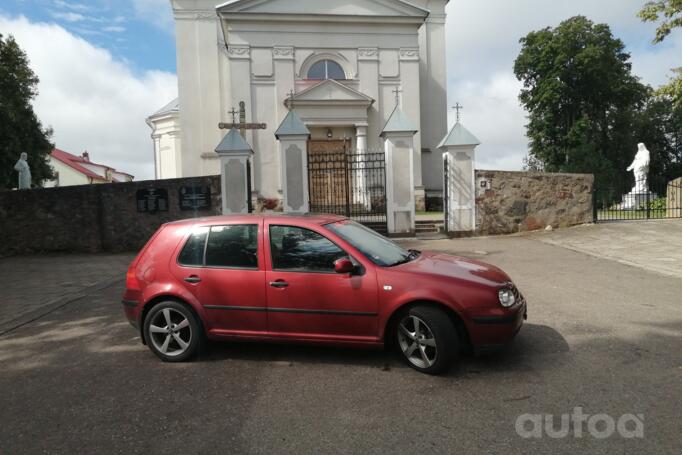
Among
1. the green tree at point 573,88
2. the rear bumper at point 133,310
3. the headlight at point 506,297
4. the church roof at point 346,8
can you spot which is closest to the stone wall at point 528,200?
the headlight at point 506,297

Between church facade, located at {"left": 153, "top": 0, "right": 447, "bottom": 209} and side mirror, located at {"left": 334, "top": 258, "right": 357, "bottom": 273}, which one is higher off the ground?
church facade, located at {"left": 153, "top": 0, "right": 447, "bottom": 209}

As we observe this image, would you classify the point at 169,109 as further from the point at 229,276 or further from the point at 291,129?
the point at 229,276

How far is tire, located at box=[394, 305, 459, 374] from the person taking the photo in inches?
156

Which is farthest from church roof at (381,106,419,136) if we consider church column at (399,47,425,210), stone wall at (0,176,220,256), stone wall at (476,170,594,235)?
church column at (399,47,425,210)

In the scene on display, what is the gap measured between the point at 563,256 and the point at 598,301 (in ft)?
13.7

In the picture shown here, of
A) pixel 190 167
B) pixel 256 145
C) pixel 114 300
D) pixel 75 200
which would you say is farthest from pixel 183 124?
pixel 114 300

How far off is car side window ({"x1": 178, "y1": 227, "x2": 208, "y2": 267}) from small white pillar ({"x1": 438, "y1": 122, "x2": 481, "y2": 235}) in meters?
10.2

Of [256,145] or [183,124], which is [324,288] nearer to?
[256,145]

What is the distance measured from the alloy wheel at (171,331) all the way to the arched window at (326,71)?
808 inches

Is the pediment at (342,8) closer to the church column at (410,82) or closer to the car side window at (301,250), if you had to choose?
the church column at (410,82)

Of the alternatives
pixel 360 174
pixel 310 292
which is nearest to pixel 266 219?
pixel 310 292

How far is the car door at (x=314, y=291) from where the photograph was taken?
13.9ft

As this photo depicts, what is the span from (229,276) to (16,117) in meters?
29.1

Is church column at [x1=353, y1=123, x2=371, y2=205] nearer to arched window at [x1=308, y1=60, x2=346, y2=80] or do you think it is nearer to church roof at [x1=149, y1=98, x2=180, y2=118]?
arched window at [x1=308, y1=60, x2=346, y2=80]
